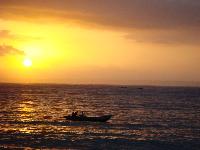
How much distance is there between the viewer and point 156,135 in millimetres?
66750

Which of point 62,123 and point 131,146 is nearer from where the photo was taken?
point 131,146

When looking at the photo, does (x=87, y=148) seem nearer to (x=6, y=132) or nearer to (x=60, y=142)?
(x=60, y=142)

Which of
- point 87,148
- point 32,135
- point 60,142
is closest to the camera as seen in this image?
point 87,148

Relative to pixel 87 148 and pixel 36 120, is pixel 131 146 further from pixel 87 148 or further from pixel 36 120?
pixel 36 120

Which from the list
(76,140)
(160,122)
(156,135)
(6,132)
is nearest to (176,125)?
(160,122)

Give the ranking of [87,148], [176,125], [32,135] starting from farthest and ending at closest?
[176,125]
[32,135]
[87,148]

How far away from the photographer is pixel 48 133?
66.6 meters

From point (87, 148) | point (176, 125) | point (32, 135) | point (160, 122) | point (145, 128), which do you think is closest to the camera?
point (87, 148)

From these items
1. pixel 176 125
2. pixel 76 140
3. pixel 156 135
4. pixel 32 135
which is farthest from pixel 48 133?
pixel 176 125

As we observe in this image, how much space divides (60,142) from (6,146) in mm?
7410

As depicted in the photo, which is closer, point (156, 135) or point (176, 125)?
point (156, 135)

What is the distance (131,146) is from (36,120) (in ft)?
112

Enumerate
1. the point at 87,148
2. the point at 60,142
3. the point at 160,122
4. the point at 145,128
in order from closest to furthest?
the point at 87,148 < the point at 60,142 < the point at 145,128 < the point at 160,122

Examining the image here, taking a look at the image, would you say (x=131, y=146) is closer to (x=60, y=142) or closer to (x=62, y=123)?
(x=60, y=142)
